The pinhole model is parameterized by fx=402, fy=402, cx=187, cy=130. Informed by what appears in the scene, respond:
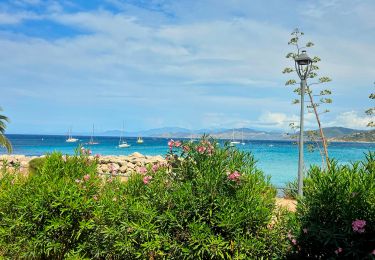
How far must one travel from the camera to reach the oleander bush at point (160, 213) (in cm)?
512

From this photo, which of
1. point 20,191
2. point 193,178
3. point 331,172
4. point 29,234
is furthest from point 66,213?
point 331,172

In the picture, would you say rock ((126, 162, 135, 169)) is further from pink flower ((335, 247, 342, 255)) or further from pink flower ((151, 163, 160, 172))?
pink flower ((335, 247, 342, 255))

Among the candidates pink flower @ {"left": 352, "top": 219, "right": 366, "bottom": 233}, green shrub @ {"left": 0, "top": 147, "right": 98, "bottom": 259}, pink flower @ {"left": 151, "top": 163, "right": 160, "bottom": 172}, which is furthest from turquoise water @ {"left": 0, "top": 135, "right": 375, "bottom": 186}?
green shrub @ {"left": 0, "top": 147, "right": 98, "bottom": 259}

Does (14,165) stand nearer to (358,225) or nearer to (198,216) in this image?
(198,216)

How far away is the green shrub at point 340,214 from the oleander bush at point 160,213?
1.59 feet

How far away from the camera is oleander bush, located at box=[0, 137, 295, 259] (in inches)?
202

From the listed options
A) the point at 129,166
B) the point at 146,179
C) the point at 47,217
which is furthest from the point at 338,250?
the point at 129,166

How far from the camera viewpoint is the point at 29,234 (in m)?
5.90

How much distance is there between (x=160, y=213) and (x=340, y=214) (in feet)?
7.48

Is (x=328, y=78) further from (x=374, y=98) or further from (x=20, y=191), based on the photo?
(x=20, y=191)

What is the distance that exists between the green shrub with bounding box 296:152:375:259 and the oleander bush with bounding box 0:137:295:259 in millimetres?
484

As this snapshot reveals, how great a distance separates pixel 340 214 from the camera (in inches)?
175

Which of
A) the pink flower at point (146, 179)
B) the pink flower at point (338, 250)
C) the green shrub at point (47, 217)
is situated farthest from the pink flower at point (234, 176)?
the green shrub at point (47, 217)

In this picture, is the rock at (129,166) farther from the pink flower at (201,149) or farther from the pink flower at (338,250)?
the pink flower at (338,250)
